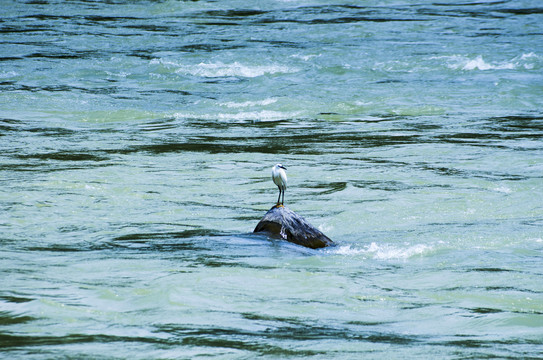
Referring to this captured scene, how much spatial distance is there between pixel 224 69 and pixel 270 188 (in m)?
9.18

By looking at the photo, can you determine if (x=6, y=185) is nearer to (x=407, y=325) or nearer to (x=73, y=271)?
(x=73, y=271)

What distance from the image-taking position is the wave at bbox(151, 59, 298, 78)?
696 inches

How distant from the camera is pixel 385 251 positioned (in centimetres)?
664

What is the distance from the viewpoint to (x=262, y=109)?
48.2ft

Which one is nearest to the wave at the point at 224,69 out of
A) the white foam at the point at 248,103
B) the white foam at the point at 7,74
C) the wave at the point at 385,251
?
the white foam at the point at 248,103

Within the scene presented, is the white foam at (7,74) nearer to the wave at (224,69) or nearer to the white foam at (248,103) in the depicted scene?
the wave at (224,69)

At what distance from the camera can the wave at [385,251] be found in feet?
21.3

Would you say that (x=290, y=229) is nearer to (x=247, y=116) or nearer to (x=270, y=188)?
(x=270, y=188)

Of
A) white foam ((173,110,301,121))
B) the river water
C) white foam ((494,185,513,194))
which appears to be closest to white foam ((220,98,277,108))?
the river water

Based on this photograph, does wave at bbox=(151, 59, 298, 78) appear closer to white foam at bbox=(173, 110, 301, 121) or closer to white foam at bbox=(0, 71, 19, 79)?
white foam at bbox=(0, 71, 19, 79)

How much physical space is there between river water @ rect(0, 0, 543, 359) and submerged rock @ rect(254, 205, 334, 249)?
0.46 ft

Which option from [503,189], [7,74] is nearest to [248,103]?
[7,74]

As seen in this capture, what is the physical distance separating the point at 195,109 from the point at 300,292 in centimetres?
978

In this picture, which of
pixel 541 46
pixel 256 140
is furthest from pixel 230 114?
pixel 541 46
